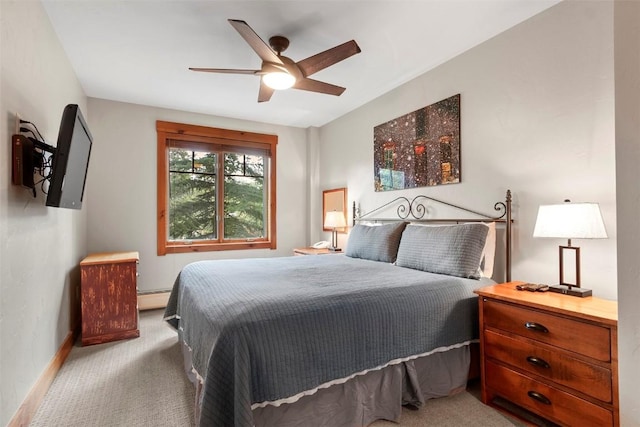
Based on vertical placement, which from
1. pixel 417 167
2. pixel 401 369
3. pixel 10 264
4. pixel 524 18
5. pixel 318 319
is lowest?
pixel 401 369

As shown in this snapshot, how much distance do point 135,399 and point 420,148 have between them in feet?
10.1

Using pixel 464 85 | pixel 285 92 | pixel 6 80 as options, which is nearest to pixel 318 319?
pixel 6 80

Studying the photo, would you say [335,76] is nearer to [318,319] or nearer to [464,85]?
[464,85]

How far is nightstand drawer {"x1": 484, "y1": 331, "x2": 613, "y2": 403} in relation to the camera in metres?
1.46

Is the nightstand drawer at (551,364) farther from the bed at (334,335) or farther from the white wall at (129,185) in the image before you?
the white wall at (129,185)

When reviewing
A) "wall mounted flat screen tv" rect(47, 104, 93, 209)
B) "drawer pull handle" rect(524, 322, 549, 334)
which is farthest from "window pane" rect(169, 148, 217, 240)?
"drawer pull handle" rect(524, 322, 549, 334)

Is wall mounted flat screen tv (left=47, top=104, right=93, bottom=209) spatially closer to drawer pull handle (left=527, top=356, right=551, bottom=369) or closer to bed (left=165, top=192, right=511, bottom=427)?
bed (left=165, top=192, right=511, bottom=427)

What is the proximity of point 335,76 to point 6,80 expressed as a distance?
2503 mm

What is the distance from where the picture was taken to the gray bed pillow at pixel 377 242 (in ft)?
9.84

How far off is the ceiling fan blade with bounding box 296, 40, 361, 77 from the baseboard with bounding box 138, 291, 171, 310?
10.8ft

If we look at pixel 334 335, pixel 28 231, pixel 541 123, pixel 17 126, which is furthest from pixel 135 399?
pixel 541 123

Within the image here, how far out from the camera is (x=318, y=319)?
158 cm

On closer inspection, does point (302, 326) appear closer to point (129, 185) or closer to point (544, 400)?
point (544, 400)

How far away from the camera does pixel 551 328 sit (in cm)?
163
